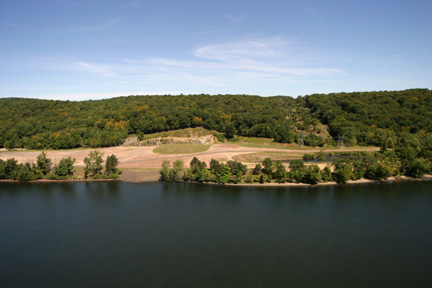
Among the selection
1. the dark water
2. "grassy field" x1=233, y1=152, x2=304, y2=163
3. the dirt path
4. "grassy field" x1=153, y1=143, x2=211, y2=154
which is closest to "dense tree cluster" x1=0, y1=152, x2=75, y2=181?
the dirt path

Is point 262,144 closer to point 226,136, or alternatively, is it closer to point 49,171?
point 226,136

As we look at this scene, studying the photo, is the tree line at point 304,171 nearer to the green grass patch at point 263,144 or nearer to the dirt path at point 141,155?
the dirt path at point 141,155

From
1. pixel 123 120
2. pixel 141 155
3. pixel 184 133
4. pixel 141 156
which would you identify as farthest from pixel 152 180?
pixel 123 120

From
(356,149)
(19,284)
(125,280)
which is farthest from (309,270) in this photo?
(356,149)

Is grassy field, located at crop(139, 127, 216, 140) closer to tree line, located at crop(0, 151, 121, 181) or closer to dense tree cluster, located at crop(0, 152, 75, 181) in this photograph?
tree line, located at crop(0, 151, 121, 181)

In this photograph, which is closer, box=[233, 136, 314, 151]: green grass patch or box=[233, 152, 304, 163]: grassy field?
box=[233, 152, 304, 163]: grassy field

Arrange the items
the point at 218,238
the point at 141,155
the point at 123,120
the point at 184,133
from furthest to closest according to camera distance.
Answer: the point at 123,120 < the point at 184,133 < the point at 141,155 < the point at 218,238
